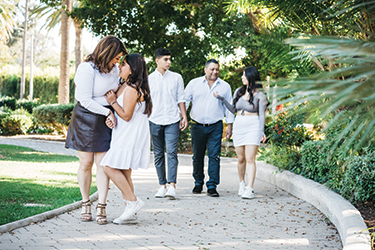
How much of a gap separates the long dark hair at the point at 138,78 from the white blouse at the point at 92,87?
29 cm

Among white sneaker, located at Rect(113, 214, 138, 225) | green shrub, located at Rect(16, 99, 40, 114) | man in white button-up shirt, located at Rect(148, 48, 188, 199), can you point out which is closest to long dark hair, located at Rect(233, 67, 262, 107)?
man in white button-up shirt, located at Rect(148, 48, 188, 199)

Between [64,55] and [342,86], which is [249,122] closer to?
[342,86]

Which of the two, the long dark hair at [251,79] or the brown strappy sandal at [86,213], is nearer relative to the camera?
the brown strappy sandal at [86,213]

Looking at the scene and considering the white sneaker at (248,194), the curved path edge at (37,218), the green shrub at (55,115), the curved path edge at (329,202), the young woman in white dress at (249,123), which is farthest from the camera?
the green shrub at (55,115)

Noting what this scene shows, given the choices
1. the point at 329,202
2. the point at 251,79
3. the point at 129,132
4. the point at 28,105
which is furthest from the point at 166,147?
the point at 28,105

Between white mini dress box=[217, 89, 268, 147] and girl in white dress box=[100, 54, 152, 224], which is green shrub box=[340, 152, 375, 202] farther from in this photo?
girl in white dress box=[100, 54, 152, 224]

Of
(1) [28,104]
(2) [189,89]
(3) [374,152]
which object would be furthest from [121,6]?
(1) [28,104]

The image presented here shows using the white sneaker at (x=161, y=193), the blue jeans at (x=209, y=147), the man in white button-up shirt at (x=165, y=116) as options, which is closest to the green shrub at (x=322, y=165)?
the blue jeans at (x=209, y=147)

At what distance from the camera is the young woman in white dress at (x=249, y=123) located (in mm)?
6586

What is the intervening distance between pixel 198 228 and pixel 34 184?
364 cm

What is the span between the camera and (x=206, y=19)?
12.8 metres

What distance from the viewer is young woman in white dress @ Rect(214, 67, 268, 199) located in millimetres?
6586

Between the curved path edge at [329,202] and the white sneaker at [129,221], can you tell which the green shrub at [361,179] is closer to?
the curved path edge at [329,202]

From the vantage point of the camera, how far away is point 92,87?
15.5 ft
